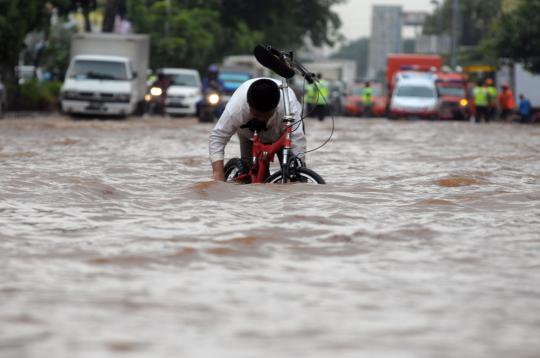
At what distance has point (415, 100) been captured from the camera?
46.1m

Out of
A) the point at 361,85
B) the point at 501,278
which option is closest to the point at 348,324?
the point at 501,278

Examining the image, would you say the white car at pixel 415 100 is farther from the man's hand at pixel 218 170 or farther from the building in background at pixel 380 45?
the building in background at pixel 380 45

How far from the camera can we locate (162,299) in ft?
20.3

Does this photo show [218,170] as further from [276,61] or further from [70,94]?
[70,94]

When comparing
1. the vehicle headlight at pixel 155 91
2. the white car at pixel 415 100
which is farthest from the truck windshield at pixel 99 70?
the white car at pixel 415 100

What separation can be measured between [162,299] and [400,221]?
12.3 ft

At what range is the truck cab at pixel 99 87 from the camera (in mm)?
35688

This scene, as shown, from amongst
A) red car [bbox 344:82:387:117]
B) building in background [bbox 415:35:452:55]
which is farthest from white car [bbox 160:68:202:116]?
building in background [bbox 415:35:452:55]

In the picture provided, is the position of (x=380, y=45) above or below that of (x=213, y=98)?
below

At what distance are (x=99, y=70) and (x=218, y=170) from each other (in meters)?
25.8

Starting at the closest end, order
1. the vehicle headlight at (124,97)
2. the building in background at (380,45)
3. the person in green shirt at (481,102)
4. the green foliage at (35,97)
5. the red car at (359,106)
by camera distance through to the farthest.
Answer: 1. the vehicle headlight at (124,97)
2. the green foliage at (35,97)
3. the person in green shirt at (481,102)
4. the red car at (359,106)
5. the building in background at (380,45)

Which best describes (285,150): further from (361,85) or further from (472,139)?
(361,85)

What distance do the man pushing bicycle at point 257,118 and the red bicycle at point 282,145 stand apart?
1.8 inches

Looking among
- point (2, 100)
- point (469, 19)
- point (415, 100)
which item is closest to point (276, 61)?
point (2, 100)
